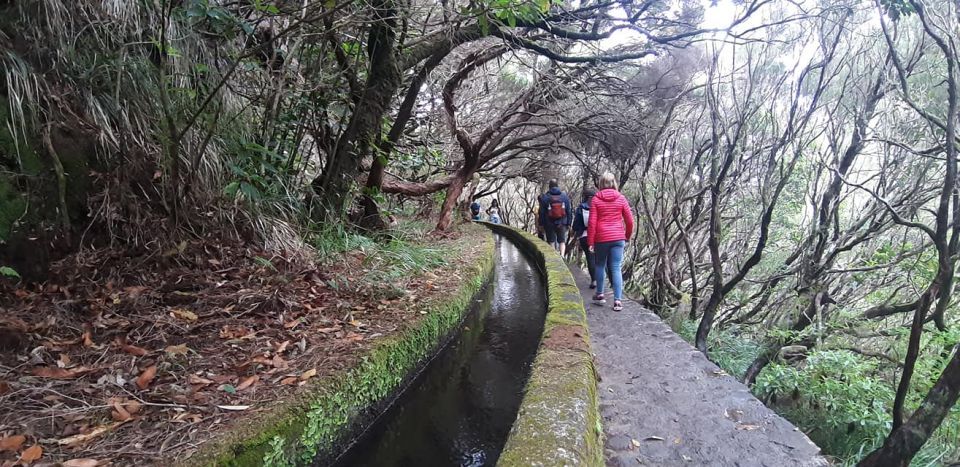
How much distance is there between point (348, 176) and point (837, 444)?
21.6 feet

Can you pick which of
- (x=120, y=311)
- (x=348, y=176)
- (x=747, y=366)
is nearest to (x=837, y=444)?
(x=747, y=366)

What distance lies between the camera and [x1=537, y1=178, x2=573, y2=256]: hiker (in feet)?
29.4

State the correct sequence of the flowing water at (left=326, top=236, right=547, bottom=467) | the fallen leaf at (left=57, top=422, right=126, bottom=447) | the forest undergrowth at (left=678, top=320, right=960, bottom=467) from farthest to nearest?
the forest undergrowth at (left=678, top=320, right=960, bottom=467), the flowing water at (left=326, top=236, right=547, bottom=467), the fallen leaf at (left=57, top=422, right=126, bottom=447)

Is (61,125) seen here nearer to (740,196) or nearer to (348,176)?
(348,176)

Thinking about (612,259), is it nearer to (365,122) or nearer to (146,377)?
(365,122)

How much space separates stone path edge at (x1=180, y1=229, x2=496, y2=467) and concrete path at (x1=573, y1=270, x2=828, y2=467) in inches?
64.0

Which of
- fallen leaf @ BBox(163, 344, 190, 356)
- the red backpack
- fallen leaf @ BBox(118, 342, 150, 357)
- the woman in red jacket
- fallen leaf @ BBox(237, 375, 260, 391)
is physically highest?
the red backpack

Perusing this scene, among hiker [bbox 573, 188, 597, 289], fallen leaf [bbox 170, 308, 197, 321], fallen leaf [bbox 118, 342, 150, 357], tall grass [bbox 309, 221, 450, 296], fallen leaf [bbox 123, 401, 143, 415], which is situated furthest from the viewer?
hiker [bbox 573, 188, 597, 289]

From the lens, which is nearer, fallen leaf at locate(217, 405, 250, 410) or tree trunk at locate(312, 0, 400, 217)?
fallen leaf at locate(217, 405, 250, 410)

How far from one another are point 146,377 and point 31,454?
1.96 feet

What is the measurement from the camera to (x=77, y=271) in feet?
→ 9.50

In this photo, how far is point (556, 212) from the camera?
9.23 m

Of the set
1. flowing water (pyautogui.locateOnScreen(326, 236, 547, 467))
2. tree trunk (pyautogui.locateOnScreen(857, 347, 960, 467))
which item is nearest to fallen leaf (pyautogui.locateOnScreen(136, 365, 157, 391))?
flowing water (pyautogui.locateOnScreen(326, 236, 547, 467))

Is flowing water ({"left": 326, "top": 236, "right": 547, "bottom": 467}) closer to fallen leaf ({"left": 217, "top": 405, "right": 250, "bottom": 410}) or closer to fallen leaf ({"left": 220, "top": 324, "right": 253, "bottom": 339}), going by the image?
fallen leaf ({"left": 217, "top": 405, "right": 250, "bottom": 410})
